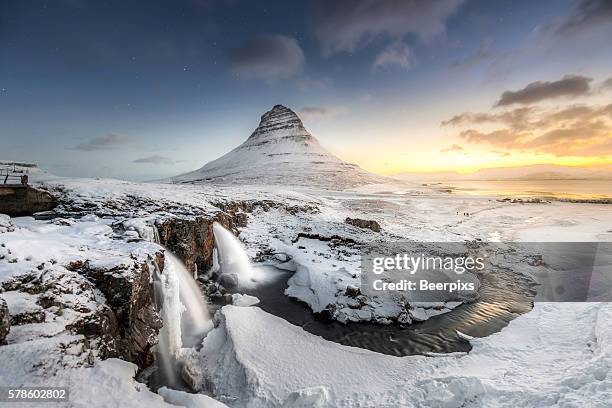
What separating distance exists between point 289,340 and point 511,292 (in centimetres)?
1676

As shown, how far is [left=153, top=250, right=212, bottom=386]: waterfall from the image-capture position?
11664mm

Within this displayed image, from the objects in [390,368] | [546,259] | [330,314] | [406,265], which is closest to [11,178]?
[330,314]

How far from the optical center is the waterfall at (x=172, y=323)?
38.3 feet

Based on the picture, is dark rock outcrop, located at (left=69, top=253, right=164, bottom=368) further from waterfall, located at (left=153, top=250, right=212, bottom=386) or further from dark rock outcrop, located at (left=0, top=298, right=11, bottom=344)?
dark rock outcrop, located at (left=0, top=298, right=11, bottom=344)

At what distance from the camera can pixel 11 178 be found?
19156mm

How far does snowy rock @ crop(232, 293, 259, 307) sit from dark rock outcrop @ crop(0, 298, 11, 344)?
1082cm

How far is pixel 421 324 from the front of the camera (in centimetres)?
1623

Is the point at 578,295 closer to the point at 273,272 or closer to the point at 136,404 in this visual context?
the point at 273,272

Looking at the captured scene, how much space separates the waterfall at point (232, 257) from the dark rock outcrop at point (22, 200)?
11612 mm

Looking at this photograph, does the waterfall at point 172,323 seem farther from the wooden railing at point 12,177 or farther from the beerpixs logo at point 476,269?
the wooden railing at point 12,177

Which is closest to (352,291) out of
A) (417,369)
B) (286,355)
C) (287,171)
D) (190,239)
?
(417,369)

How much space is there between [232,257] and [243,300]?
748 cm

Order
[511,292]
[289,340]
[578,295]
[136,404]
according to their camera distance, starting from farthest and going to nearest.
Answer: [511,292] → [578,295] → [289,340] → [136,404]

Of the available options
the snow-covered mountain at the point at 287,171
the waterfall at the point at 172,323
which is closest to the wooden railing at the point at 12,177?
the waterfall at the point at 172,323
